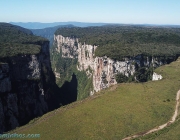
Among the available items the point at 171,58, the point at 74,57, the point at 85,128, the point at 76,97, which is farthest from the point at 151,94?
the point at 74,57

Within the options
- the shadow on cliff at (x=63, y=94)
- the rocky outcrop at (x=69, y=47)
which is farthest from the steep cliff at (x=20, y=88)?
the rocky outcrop at (x=69, y=47)

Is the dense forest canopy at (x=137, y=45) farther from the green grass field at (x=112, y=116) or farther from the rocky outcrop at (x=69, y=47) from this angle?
the green grass field at (x=112, y=116)

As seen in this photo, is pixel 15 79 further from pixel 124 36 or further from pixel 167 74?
pixel 124 36

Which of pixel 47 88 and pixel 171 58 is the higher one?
pixel 171 58

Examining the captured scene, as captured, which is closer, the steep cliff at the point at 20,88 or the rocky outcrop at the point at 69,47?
the steep cliff at the point at 20,88

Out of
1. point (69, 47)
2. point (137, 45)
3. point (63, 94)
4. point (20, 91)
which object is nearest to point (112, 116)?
point (20, 91)

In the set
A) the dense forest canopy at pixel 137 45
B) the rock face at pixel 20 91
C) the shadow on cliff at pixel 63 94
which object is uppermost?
the dense forest canopy at pixel 137 45

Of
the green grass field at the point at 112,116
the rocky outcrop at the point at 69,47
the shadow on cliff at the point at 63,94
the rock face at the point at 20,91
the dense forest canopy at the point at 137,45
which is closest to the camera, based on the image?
the green grass field at the point at 112,116

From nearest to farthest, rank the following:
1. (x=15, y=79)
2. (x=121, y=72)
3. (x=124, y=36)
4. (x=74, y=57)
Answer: (x=15, y=79) < (x=121, y=72) < (x=124, y=36) < (x=74, y=57)
